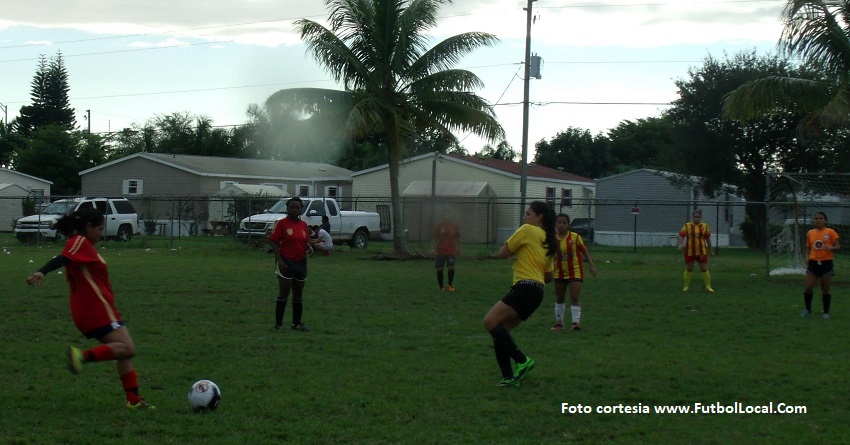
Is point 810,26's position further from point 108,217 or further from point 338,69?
point 108,217

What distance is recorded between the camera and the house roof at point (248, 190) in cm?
4119

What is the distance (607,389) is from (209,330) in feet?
18.6

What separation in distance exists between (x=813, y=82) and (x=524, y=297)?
15.3m

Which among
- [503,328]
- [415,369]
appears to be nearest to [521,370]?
[503,328]

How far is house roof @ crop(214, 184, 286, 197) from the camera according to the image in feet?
135

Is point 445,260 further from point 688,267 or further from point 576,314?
point 576,314

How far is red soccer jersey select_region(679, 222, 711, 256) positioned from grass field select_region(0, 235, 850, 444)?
1.03 m

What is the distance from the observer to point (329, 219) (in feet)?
103

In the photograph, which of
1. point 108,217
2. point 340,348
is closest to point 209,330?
point 340,348

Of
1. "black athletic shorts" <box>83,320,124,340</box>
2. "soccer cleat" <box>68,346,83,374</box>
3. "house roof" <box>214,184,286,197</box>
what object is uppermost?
"house roof" <box>214,184,286,197</box>

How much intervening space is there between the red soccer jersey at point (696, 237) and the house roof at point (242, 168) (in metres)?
30.3

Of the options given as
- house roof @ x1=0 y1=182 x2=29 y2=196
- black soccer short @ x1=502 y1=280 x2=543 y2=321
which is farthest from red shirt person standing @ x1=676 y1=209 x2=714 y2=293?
house roof @ x1=0 y1=182 x2=29 y2=196

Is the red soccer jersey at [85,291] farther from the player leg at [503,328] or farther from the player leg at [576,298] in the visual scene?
the player leg at [576,298]

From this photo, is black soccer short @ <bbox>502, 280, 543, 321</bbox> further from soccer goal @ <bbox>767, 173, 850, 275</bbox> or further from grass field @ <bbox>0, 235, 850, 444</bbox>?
soccer goal @ <bbox>767, 173, 850, 275</bbox>
